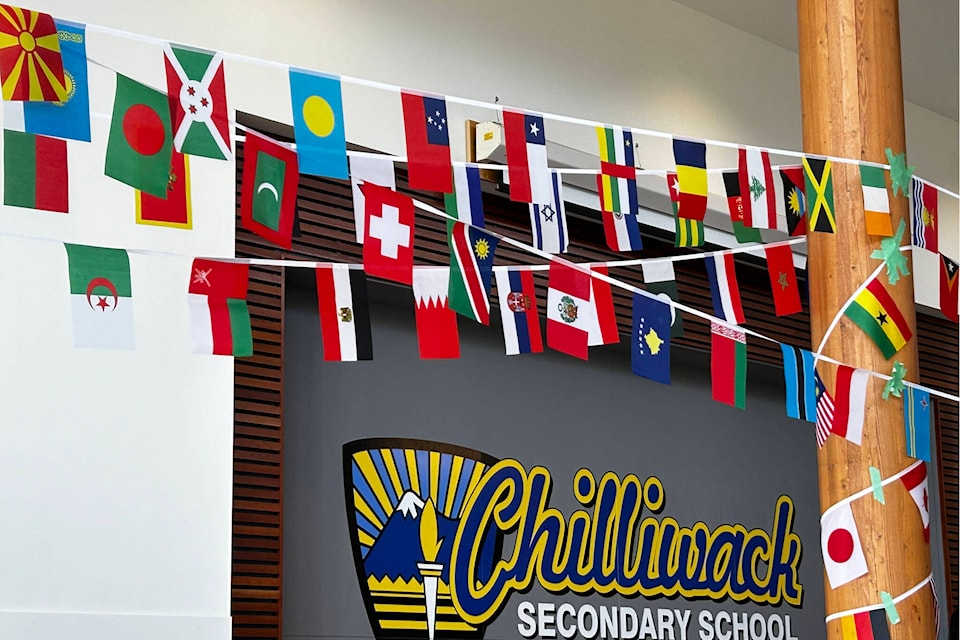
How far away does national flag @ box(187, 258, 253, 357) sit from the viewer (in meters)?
2.46

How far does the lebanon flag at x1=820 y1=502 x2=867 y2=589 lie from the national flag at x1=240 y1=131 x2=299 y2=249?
157 centimetres

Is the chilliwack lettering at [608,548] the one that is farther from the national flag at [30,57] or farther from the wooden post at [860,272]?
the national flag at [30,57]

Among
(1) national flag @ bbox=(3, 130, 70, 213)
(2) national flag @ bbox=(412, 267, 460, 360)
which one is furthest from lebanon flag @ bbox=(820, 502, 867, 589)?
(1) national flag @ bbox=(3, 130, 70, 213)

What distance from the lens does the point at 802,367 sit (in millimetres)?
3148

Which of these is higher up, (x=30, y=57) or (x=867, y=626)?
(x=30, y=57)

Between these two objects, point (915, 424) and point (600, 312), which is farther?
point (915, 424)

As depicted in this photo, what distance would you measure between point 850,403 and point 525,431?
6.78 feet

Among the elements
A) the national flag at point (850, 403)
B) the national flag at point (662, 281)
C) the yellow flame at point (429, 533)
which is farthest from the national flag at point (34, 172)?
the yellow flame at point (429, 533)

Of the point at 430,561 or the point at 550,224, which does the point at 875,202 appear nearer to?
the point at 550,224

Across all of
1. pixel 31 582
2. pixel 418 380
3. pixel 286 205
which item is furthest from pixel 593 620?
pixel 286 205

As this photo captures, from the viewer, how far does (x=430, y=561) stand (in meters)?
4.59

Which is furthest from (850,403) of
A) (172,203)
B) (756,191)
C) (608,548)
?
(608,548)

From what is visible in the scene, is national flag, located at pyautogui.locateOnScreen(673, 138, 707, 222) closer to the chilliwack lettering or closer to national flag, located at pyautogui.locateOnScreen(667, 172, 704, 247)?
national flag, located at pyautogui.locateOnScreen(667, 172, 704, 247)

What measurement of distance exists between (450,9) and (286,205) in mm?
2415
